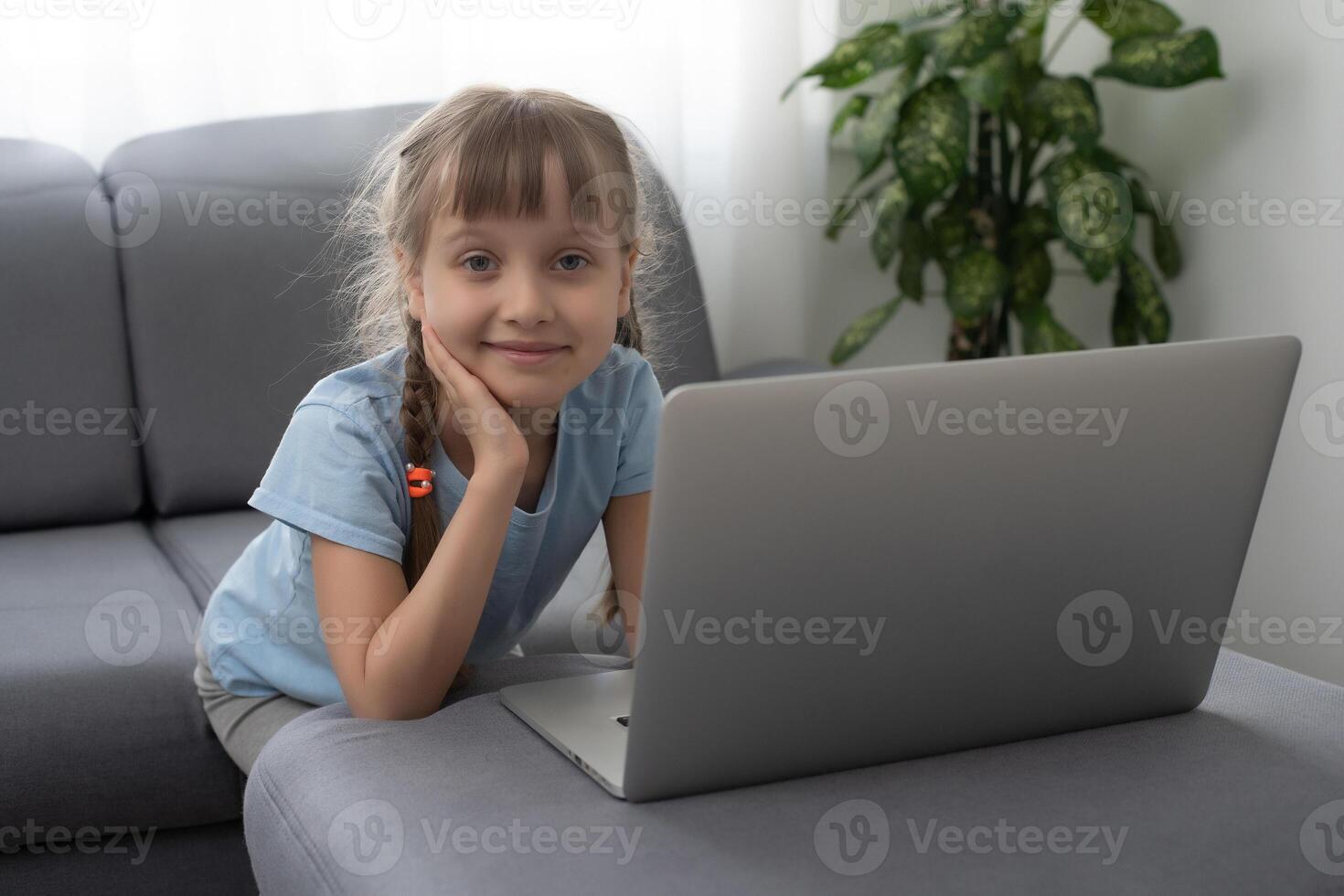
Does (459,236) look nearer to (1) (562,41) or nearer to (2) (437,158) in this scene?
(2) (437,158)

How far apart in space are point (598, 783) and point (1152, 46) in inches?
69.4

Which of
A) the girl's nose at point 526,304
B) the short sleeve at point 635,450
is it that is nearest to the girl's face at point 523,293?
→ the girl's nose at point 526,304

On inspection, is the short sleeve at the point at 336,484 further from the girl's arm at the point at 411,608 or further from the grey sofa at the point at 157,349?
the grey sofa at the point at 157,349

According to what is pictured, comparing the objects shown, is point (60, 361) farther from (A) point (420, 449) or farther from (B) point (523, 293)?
(B) point (523, 293)

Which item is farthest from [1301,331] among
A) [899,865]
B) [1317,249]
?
[899,865]

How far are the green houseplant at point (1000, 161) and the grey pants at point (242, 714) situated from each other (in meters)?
1.32

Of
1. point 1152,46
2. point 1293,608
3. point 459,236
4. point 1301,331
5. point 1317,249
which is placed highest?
point 1152,46

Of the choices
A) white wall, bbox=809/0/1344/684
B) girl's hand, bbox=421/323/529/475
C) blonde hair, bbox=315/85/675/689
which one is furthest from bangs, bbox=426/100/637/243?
white wall, bbox=809/0/1344/684

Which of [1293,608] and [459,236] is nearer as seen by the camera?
[459,236]

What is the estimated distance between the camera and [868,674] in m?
0.74

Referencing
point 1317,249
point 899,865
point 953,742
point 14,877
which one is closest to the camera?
point 899,865

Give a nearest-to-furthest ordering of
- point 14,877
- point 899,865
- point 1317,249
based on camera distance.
A: point 899,865, point 14,877, point 1317,249

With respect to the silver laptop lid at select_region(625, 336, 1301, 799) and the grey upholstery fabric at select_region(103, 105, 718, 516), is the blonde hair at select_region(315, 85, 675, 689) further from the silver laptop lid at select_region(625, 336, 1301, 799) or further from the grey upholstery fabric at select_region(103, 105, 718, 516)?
the grey upholstery fabric at select_region(103, 105, 718, 516)

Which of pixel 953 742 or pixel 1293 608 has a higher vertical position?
pixel 953 742
